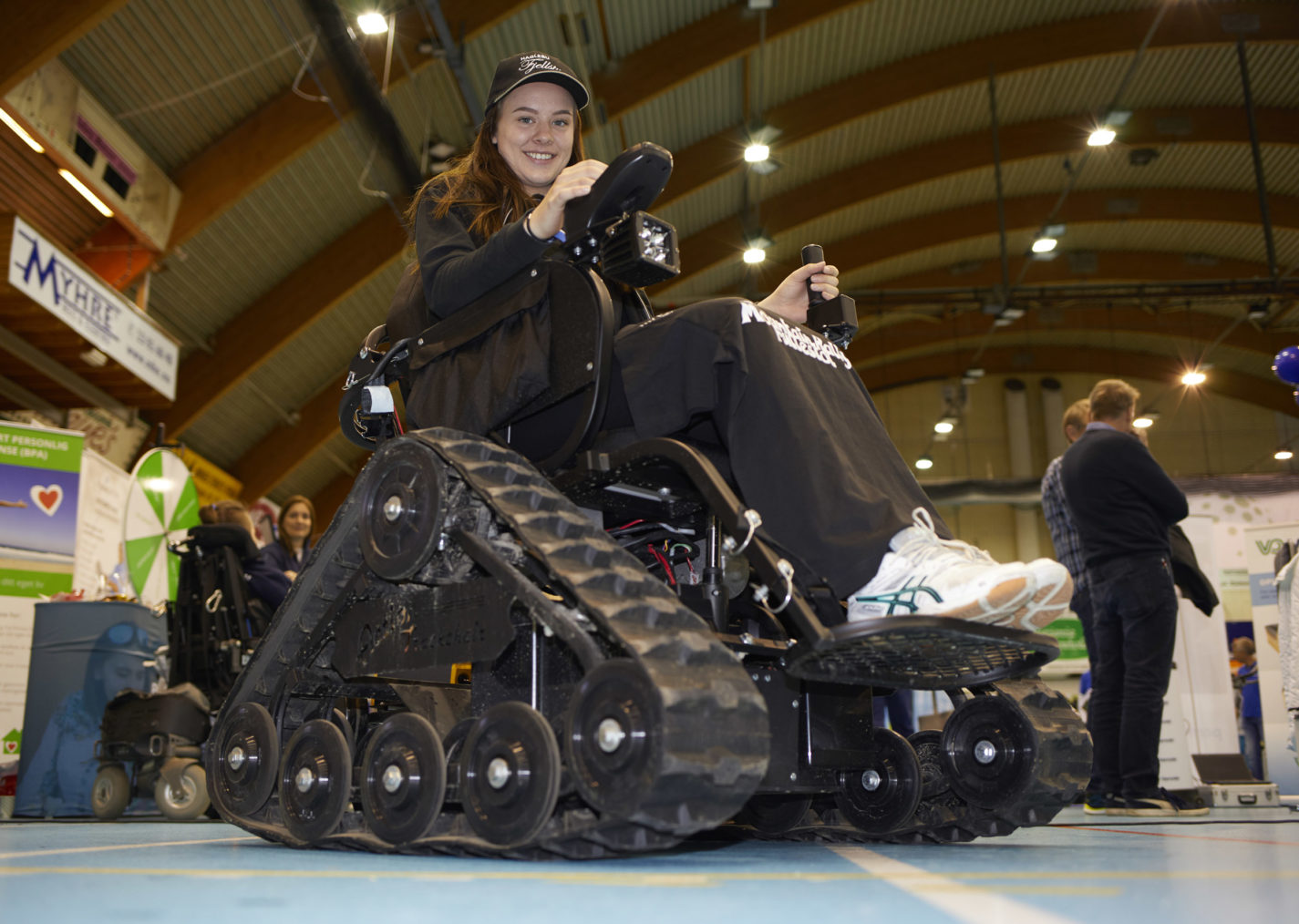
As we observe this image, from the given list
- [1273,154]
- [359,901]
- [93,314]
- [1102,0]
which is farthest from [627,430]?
[1273,154]

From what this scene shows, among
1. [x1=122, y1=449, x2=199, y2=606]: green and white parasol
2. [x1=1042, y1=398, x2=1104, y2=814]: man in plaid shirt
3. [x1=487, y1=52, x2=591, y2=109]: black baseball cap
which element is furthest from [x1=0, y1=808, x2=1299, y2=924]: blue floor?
[x1=122, y1=449, x2=199, y2=606]: green and white parasol

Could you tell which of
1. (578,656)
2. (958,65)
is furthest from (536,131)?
(958,65)

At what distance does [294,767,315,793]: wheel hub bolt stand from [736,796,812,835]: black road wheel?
1024 millimetres

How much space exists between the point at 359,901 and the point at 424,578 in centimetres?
87

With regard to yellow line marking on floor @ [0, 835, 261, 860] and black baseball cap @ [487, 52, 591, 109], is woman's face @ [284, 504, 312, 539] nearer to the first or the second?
yellow line marking on floor @ [0, 835, 261, 860]

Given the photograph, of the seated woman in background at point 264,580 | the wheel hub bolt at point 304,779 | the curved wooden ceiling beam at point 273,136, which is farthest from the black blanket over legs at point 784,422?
the curved wooden ceiling beam at point 273,136

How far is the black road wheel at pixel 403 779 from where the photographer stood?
1.86m

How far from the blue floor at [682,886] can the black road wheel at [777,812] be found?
323mm

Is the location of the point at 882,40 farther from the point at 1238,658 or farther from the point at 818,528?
the point at 818,528

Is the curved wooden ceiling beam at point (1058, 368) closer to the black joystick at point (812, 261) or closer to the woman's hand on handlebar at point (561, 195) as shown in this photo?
the black joystick at point (812, 261)

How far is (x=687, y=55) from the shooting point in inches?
432

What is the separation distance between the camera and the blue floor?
1.15 m

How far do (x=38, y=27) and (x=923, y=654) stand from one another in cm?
797

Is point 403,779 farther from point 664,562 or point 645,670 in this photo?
point 664,562
